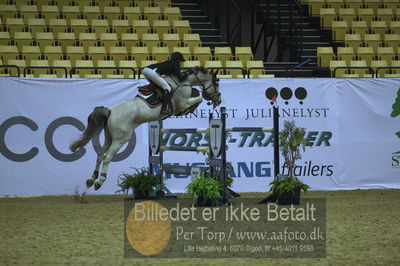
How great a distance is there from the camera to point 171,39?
17578mm

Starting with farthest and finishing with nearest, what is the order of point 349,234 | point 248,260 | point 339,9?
point 339,9 → point 349,234 → point 248,260

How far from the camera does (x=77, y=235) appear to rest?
792cm

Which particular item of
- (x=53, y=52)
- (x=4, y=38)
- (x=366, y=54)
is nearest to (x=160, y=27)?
(x=53, y=52)

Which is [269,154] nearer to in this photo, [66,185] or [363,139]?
[363,139]

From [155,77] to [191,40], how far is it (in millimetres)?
5904

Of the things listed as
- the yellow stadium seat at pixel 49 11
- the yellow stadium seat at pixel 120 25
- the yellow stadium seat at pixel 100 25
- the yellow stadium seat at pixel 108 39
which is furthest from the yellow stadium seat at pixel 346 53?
the yellow stadium seat at pixel 49 11

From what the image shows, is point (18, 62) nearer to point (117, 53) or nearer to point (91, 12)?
point (117, 53)

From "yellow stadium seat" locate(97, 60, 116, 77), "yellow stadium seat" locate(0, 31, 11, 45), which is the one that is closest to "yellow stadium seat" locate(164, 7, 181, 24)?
"yellow stadium seat" locate(97, 60, 116, 77)

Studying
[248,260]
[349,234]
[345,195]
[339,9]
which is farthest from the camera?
[339,9]

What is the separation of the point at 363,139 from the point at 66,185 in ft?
19.9

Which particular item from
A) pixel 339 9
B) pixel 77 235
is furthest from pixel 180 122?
pixel 339 9

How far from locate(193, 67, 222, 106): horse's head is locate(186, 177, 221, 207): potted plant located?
1.97 m

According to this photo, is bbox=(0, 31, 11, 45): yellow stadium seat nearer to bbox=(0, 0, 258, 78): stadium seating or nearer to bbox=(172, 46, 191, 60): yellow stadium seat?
bbox=(0, 0, 258, 78): stadium seating

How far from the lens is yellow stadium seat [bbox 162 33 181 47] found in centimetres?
1750
